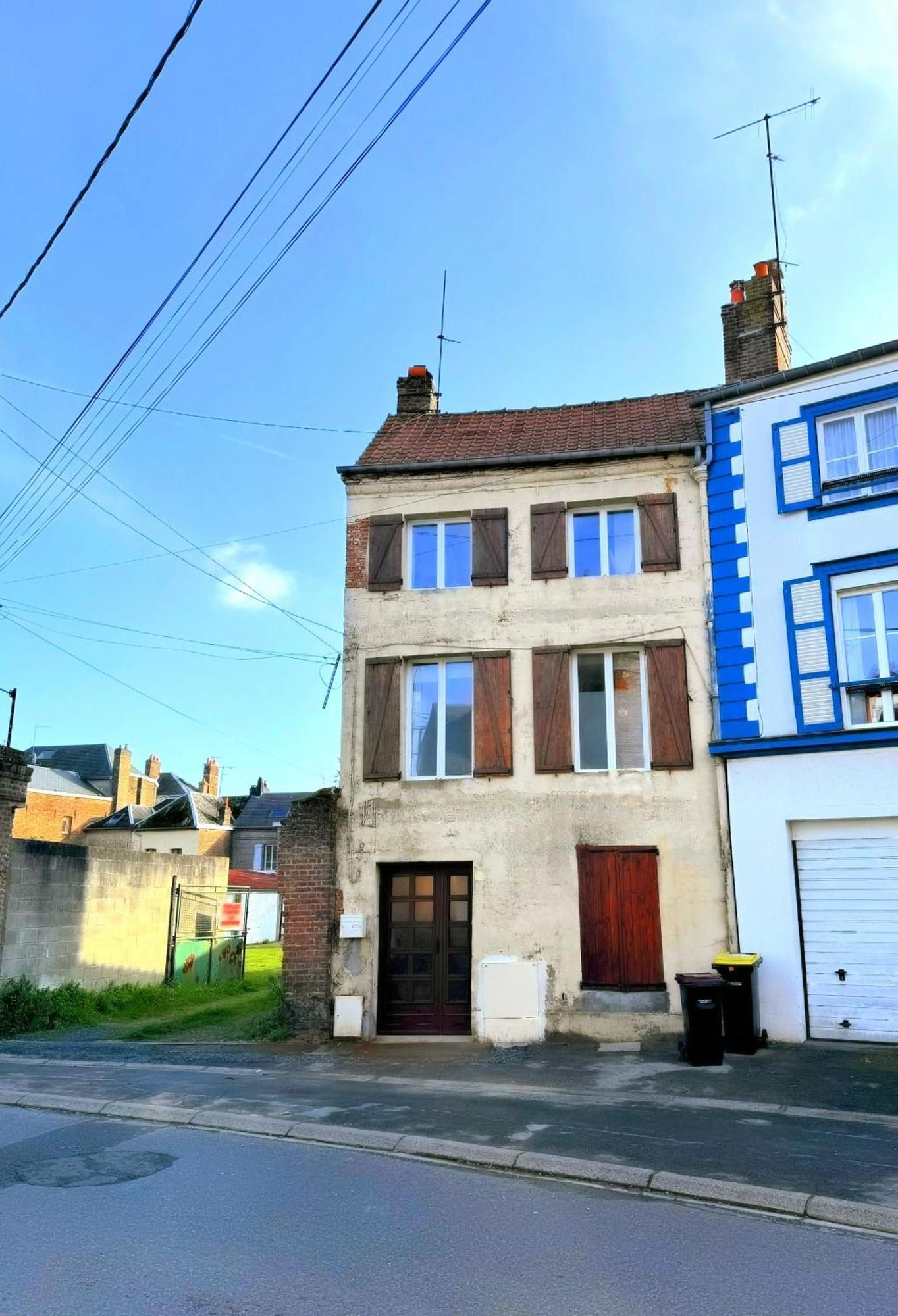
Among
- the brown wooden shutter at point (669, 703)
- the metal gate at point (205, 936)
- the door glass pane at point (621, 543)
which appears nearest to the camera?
the brown wooden shutter at point (669, 703)

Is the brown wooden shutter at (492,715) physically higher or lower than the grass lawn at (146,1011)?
higher

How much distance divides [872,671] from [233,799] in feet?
179

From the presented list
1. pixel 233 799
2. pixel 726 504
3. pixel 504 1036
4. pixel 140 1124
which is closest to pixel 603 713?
pixel 726 504

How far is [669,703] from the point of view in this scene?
13.1m

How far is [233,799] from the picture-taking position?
62219 millimetres

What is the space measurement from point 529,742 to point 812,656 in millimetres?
3904

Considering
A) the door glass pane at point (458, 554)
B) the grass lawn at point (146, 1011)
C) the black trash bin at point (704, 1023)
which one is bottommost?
the grass lawn at point (146, 1011)

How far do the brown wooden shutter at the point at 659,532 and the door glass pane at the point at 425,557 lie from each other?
3.08 meters

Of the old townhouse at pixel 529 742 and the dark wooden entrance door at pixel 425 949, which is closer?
the old townhouse at pixel 529 742

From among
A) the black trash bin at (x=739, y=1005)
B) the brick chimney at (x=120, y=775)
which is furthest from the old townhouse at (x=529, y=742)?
the brick chimney at (x=120, y=775)

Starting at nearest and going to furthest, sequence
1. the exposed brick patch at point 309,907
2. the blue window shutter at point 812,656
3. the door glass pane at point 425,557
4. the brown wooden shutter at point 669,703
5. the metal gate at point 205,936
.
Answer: the blue window shutter at point 812,656, the brown wooden shutter at point 669,703, the exposed brick patch at point 309,907, the door glass pane at point 425,557, the metal gate at point 205,936

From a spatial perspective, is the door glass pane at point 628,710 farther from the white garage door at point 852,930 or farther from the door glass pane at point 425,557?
the door glass pane at point 425,557

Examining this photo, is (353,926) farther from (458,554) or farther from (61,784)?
(61,784)

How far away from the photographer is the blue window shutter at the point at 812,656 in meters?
12.1
